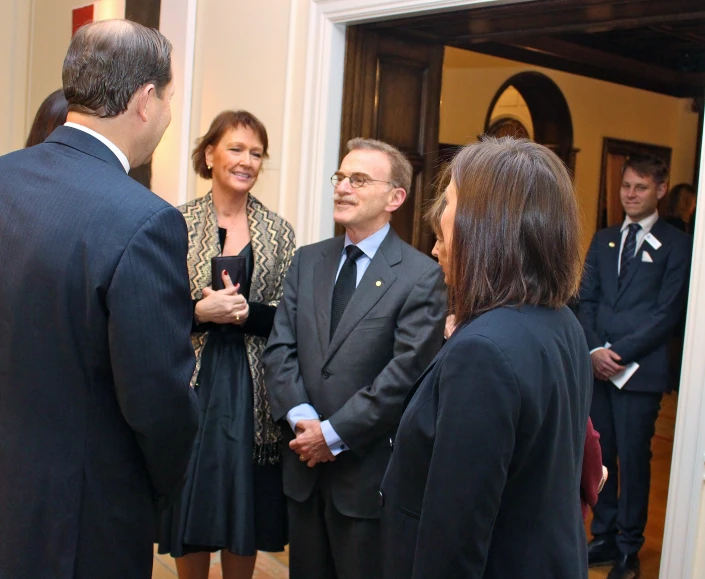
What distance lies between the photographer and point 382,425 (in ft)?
8.66

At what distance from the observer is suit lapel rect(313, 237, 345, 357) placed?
2.78 meters

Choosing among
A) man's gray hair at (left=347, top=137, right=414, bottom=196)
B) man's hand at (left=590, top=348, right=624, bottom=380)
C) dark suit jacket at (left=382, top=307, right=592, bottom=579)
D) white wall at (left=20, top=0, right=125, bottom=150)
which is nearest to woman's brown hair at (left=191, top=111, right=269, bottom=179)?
man's gray hair at (left=347, top=137, right=414, bottom=196)

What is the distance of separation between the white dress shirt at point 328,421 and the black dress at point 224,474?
0.84ft

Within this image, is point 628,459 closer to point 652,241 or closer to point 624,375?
point 624,375

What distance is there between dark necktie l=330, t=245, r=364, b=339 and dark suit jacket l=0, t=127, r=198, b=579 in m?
1.06

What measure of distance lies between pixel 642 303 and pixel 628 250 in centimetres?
31

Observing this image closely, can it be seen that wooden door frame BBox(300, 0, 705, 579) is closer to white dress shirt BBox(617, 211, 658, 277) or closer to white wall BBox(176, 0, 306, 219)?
white wall BBox(176, 0, 306, 219)

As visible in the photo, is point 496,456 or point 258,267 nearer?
point 496,456

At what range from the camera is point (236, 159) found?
3023 mm

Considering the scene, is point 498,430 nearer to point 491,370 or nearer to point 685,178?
point 491,370

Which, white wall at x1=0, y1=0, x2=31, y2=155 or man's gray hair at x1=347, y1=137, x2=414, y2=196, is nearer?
man's gray hair at x1=347, y1=137, x2=414, y2=196

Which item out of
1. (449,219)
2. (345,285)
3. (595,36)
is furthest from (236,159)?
(595,36)

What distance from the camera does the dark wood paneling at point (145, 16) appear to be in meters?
4.74

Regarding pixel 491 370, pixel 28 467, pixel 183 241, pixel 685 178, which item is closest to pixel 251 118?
pixel 183 241
